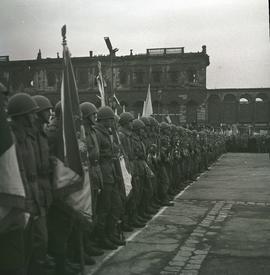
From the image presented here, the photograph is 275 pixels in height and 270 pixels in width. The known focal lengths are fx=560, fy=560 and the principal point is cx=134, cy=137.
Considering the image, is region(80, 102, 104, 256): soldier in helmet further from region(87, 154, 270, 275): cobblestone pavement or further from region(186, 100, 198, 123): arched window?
region(186, 100, 198, 123): arched window

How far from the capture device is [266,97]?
181ft

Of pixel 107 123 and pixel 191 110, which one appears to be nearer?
pixel 107 123

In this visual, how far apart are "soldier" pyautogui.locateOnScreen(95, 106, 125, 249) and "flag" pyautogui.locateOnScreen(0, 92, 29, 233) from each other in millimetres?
3029

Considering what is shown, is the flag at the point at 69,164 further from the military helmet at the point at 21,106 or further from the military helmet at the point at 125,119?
the military helmet at the point at 125,119

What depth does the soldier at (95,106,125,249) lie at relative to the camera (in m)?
7.29

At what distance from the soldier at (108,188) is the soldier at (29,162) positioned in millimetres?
2189

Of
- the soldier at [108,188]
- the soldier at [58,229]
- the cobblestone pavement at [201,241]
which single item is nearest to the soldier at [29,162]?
the soldier at [58,229]

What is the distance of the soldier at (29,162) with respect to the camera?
4805 millimetres

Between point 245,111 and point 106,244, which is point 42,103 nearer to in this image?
point 106,244

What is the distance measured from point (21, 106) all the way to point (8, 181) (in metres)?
1.07

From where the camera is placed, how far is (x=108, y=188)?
24.0 ft

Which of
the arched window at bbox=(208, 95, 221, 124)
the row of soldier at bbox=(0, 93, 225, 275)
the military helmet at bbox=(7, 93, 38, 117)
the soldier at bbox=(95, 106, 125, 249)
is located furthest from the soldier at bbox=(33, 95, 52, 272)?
the arched window at bbox=(208, 95, 221, 124)

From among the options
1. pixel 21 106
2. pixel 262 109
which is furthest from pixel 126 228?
pixel 262 109

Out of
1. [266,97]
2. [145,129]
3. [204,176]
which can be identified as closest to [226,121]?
[266,97]
